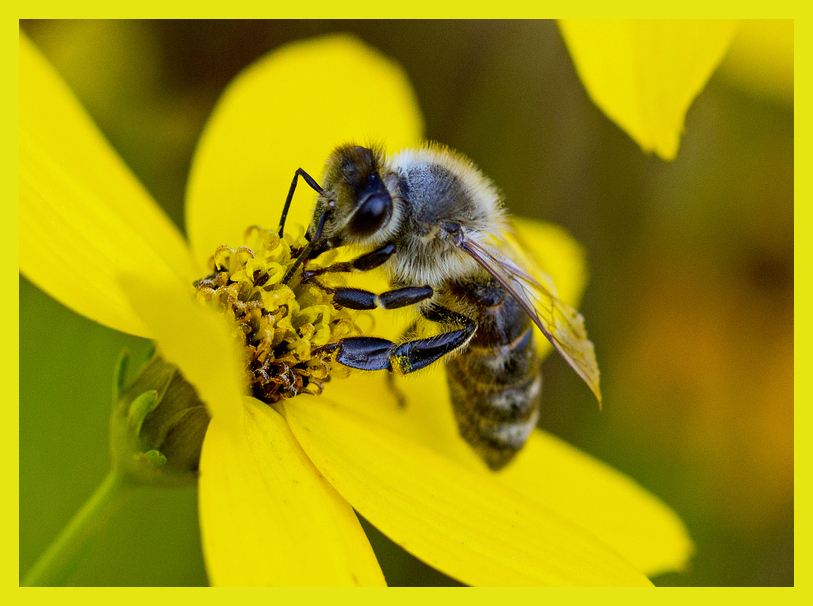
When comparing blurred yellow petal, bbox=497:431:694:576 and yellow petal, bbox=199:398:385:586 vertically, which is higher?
yellow petal, bbox=199:398:385:586

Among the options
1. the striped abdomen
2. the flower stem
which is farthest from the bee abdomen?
the flower stem

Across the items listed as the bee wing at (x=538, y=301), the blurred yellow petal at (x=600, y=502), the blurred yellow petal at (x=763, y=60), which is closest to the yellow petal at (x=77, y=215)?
the bee wing at (x=538, y=301)

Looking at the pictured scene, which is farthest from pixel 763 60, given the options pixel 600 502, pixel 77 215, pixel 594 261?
pixel 77 215

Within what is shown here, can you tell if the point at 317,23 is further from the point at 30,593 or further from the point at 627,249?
the point at 30,593

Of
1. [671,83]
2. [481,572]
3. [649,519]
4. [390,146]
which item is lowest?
[649,519]

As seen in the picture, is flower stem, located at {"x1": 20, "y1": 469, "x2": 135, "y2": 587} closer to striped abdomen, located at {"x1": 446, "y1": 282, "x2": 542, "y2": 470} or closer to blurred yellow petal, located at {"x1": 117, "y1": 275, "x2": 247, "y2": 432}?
blurred yellow petal, located at {"x1": 117, "y1": 275, "x2": 247, "y2": 432}

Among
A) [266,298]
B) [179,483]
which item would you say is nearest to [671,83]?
[266,298]

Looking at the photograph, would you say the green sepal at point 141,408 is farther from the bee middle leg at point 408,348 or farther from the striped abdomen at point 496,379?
the striped abdomen at point 496,379
